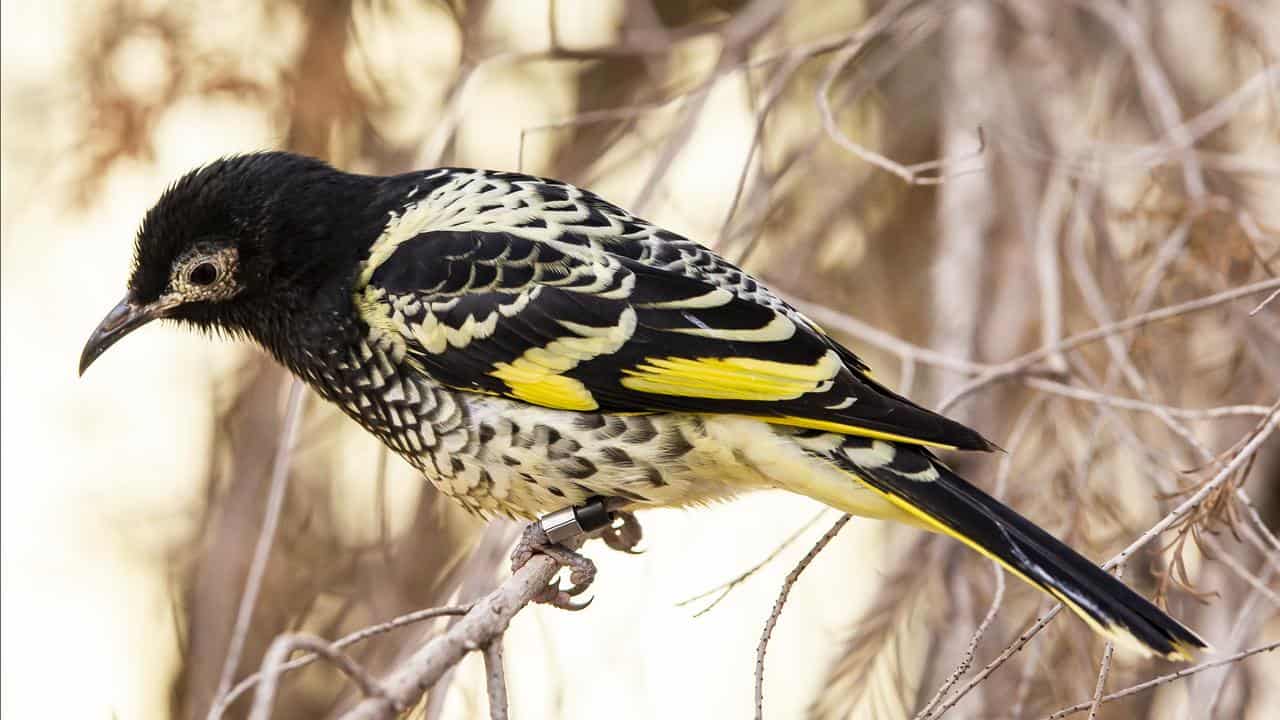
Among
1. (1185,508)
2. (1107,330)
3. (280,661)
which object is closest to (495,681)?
(280,661)

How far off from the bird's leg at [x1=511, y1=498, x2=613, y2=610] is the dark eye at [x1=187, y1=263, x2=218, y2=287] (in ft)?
2.92

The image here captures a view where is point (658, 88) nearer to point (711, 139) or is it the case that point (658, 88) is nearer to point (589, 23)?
point (711, 139)

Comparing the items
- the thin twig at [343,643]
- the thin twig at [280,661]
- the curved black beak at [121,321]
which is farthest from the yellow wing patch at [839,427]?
the curved black beak at [121,321]

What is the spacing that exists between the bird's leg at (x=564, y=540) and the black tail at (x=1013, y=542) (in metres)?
0.55

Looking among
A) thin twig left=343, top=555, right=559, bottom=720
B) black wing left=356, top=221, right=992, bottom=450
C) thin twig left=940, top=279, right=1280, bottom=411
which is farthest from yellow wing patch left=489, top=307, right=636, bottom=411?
thin twig left=940, top=279, right=1280, bottom=411

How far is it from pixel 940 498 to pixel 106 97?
2698 millimetres

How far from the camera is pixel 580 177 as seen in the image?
3848mm

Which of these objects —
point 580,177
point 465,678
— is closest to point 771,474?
point 465,678

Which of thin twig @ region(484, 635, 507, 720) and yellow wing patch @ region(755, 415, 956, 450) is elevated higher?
yellow wing patch @ region(755, 415, 956, 450)

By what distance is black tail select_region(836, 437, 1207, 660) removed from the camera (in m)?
2.15

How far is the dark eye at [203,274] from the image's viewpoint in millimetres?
2977

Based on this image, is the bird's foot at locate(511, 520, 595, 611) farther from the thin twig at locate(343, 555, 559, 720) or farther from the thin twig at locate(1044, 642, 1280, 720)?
the thin twig at locate(1044, 642, 1280, 720)

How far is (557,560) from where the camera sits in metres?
2.80

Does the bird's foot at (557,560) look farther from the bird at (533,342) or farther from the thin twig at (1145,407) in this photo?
the thin twig at (1145,407)
